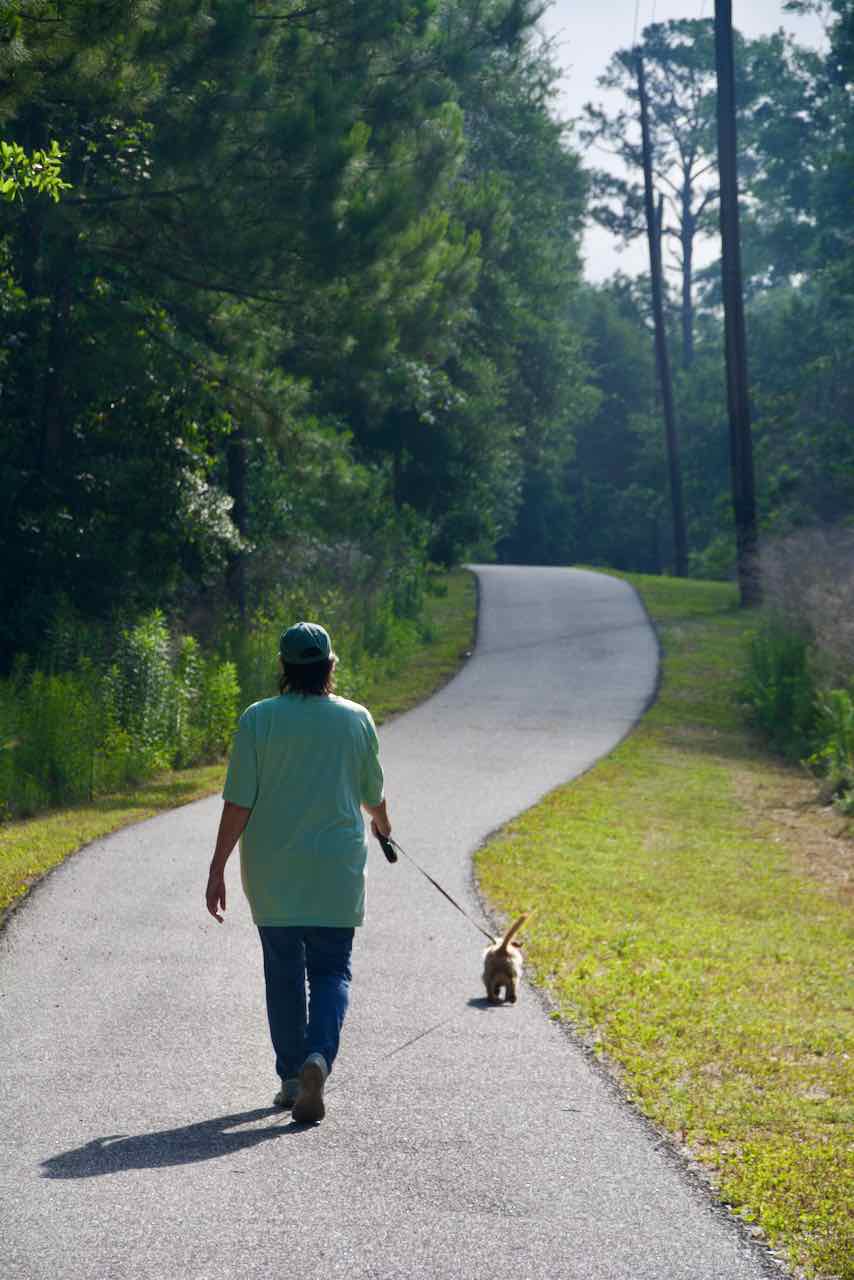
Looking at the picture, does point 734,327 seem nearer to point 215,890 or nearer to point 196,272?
point 196,272

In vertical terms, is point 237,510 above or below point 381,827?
A: above

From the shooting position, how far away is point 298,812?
6.30m

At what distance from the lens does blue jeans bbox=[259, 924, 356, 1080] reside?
6.29m

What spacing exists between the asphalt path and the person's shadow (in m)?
0.01

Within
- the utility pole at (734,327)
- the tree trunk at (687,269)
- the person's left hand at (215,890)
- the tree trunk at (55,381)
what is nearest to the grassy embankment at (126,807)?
the tree trunk at (55,381)

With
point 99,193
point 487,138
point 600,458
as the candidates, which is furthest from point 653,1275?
point 600,458

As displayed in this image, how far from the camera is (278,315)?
2023 cm

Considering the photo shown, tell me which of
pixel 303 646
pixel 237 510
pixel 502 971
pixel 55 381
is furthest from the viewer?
pixel 237 510

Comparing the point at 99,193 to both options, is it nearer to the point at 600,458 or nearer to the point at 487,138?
the point at 487,138

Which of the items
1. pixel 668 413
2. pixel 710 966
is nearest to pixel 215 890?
pixel 710 966

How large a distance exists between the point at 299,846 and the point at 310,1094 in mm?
923

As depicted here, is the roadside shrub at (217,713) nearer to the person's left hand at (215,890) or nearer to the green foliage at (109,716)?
the green foliage at (109,716)

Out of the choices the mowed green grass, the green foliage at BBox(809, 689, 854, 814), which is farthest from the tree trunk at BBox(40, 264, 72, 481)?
the green foliage at BBox(809, 689, 854, 814)

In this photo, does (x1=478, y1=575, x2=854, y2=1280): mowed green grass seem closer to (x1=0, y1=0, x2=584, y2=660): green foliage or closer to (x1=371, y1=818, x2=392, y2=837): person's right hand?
(x1=371, y1=818, x2=392, y2=837): person's right hand
